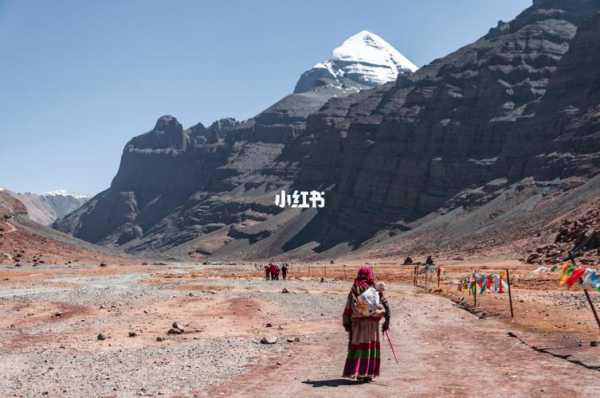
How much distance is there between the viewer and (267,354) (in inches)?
789

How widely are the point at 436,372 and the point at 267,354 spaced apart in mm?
5571

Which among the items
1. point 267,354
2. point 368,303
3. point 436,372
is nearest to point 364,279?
point 368,303

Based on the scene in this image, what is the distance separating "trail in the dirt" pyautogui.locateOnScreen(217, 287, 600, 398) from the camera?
14.1 meters

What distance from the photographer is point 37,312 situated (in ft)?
Result: 111

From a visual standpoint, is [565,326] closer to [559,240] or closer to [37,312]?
[37,312]

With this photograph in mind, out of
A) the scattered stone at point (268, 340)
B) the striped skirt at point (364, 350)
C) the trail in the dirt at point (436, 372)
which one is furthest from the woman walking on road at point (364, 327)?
the scattered stone at point (268, 340)

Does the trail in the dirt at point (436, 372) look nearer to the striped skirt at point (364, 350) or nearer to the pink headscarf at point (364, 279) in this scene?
the striped skirt at point (364, 350)

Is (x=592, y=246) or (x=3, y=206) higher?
(x=3, y=206)

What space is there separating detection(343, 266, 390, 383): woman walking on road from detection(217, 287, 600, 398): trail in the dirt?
13.9 inches

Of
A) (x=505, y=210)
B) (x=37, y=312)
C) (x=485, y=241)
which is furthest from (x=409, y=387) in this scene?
(x=505, y=210)

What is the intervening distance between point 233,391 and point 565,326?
1535 centimetres

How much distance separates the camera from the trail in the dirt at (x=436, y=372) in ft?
46.2

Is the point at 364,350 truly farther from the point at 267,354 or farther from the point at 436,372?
the point at 267,354

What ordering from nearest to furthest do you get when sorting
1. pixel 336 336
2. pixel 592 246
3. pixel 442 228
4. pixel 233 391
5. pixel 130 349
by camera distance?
pixel 233 391
pixel 130 349
pixel 336 336
pixel 592 246
pixel 442 228
